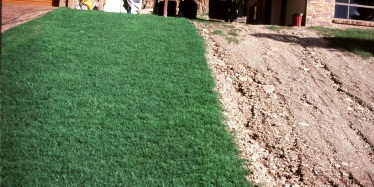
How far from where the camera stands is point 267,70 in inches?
311

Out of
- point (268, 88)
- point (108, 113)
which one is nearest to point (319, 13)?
point (268, 88)

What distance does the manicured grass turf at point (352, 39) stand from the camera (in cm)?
952

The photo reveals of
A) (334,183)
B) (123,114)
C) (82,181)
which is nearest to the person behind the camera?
(82,181)

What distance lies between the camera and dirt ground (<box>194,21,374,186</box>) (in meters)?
4.75

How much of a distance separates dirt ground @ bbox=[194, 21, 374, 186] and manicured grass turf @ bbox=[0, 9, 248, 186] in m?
0.39

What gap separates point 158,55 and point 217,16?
339 inches

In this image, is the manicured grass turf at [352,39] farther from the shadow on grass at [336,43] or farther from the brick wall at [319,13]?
the brick wall at [319,13]

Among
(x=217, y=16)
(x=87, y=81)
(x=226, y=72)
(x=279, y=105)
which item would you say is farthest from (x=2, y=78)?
(x=217, y=16)

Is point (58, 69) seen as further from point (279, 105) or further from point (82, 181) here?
point (279, 105)

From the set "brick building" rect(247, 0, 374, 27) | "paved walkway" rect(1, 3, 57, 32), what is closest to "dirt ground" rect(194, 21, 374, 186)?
"brick building" rect(247, 0, 374, 27)

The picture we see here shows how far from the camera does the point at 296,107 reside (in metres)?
6.34

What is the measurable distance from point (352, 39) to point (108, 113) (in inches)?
321

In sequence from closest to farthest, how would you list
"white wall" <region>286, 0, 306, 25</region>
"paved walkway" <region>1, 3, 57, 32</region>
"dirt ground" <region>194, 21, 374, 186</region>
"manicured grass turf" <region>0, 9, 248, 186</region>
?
"manicured grass turf" <region>0, 9, 248, 186</region> → "dirt ground" <region>194, 21, 374, 186</region> → "paved walkway" <region>1, 3, 57, 32</region> → "white wall" <region>286, 0, 306, 25</region>

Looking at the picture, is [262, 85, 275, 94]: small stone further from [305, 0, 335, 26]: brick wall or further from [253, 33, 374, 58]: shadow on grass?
[305, 0, 335, 26]: brick wall
